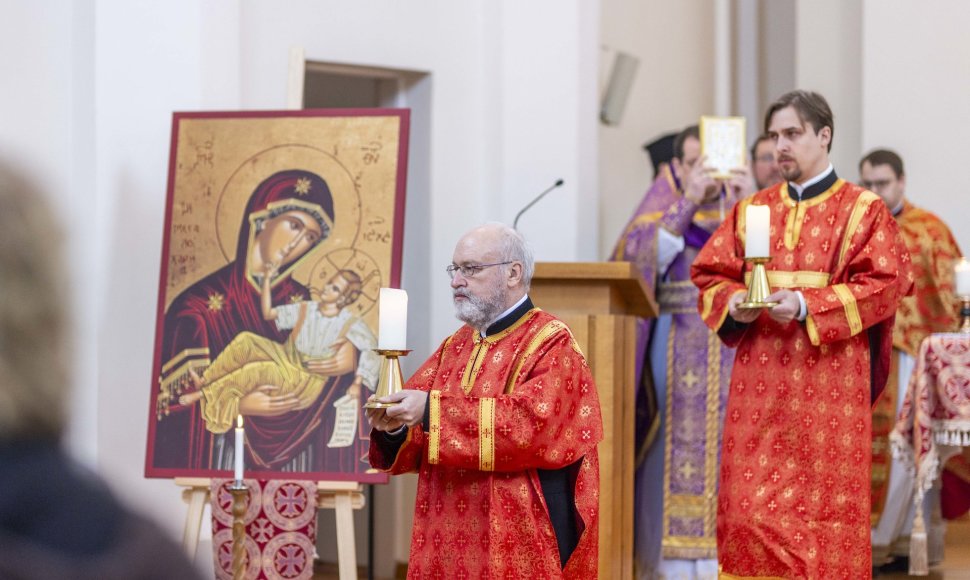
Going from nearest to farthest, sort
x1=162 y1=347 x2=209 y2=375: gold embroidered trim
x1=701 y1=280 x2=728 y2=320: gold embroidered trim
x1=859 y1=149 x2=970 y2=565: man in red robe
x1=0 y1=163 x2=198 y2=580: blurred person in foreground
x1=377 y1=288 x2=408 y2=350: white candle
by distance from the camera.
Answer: x1=0 y1=163 x2=198 y2=580: blurred person in foreground < x1=377 y1=288 x2=408 y2=350: white candle < x1=701 y1=280 x2=728 y2=320: gold embroidered trim < x1=162 y1=347 x2=209 y2=375: gold embroidered trim < x1=859 y1=149 x2=970 y2=565: man in red robe

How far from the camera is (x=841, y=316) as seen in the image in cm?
505

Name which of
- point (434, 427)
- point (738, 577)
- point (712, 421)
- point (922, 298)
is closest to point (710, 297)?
point (738, 577)

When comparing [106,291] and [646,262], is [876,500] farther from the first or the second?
[106,291]

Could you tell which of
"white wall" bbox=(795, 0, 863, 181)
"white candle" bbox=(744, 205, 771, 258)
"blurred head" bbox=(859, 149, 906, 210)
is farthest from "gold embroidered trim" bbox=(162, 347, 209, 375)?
"white wall" bbox=(795, 0, 863, 181)

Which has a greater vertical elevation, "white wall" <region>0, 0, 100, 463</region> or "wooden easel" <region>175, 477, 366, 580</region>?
"white wall" <region>0, 0, 100, 463</region>

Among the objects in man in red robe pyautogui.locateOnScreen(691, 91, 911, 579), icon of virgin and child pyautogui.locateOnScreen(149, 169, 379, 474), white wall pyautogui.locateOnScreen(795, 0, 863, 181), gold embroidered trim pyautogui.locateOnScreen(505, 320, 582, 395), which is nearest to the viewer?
gold embroidered trim pyautogui.locateOnScreen(505, 320, 582, 395)

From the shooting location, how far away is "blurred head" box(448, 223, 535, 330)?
14.2ft

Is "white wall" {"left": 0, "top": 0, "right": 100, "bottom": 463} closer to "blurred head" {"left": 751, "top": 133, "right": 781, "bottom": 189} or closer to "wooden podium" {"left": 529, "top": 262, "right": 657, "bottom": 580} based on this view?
"wooden podium" {"left": 529, "top": 262, "right": 657, "bottom": 580}

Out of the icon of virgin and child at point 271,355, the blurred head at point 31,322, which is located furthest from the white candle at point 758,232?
the blurred head at point 31,322

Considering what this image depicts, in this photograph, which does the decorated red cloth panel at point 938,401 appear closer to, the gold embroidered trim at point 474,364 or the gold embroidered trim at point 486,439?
the gold embroidered trim at point 474,364

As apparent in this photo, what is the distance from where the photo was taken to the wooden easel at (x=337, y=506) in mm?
5598

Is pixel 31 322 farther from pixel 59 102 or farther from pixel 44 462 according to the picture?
pixel 59 102

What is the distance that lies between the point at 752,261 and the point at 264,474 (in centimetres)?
209

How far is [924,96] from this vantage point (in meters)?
9.54
